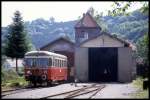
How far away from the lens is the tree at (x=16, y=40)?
57.4 meters

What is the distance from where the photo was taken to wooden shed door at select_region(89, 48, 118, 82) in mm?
50094

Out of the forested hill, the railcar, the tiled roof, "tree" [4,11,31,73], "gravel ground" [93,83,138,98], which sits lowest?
"gravel ground" [93,83,138,98]

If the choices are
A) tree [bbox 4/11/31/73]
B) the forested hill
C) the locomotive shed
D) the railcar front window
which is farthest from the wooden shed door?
the forested hill

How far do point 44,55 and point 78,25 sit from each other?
49211 mm

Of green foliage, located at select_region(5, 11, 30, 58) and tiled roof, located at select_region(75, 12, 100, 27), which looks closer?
green foliage, located at select_region(5, 11, 30, 58)

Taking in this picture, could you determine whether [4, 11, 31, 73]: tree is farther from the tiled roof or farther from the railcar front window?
the tiled roof

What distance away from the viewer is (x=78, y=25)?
82438 millimetres

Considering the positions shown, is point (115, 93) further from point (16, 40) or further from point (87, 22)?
point (87, 22)

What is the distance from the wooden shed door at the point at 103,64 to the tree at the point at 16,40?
10.2 metres

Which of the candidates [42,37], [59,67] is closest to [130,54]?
[59,67]

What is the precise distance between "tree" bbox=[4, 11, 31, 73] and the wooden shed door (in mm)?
10196

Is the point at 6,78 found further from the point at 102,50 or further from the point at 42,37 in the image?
the point at 42,37

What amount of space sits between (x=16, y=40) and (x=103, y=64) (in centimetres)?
1222

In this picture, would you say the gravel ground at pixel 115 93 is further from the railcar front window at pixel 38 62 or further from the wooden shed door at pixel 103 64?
the wooden shed door at pixel 103 64
